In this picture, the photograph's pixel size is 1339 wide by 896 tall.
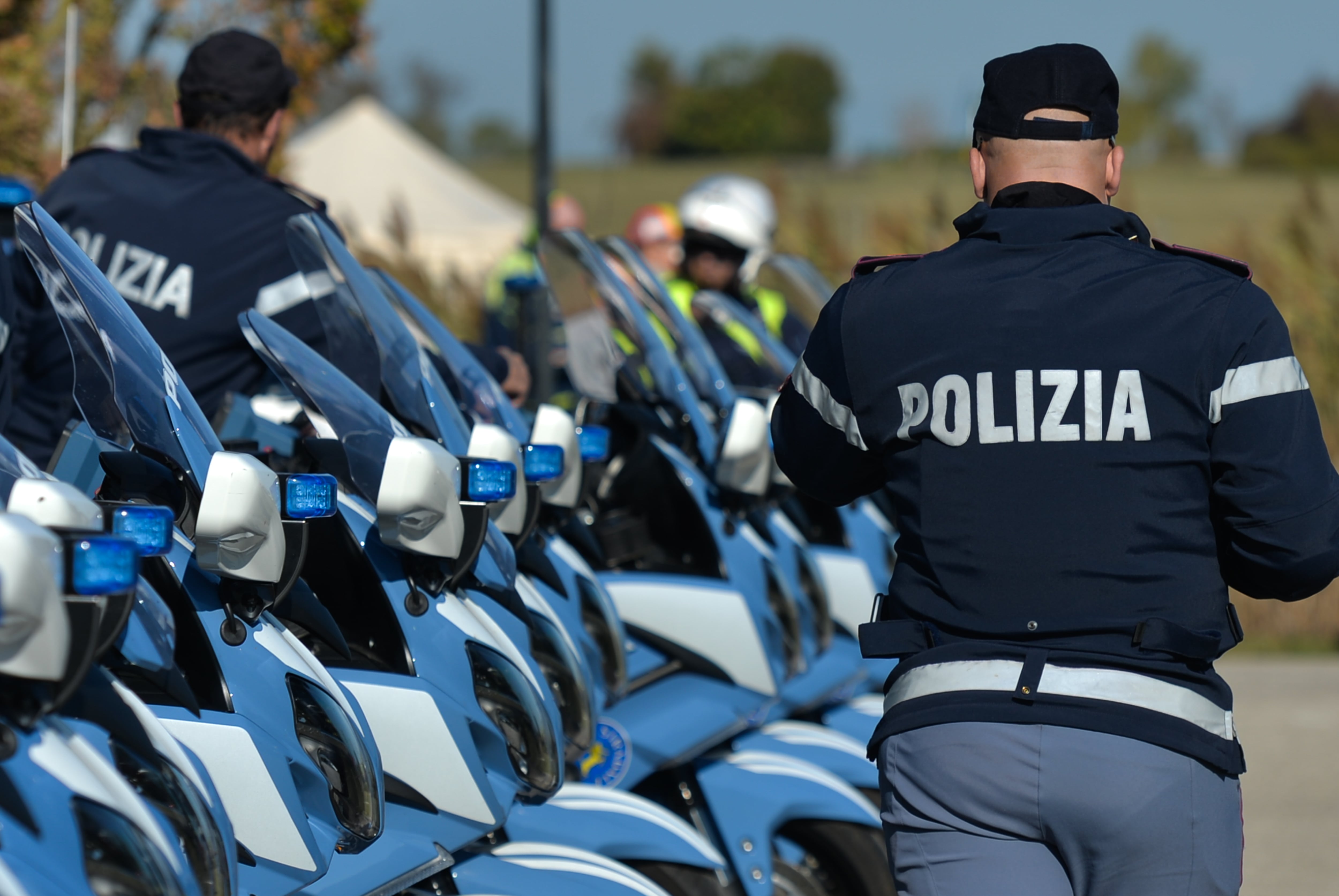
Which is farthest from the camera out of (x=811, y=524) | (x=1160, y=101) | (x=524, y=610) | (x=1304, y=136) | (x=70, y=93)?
(x=1160, y=101)

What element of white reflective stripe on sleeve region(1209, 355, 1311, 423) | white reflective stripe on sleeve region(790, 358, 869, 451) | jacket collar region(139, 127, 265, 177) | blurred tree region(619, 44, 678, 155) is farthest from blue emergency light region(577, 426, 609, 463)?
blurred tree region(619, 44, 678, 155)

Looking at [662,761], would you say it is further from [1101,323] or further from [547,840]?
[1101,323]

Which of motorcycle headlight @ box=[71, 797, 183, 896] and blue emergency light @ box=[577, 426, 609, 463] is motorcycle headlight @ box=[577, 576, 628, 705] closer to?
blue emergency light @ box=[577, 426, 609, 463]

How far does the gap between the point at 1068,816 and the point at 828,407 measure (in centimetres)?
61

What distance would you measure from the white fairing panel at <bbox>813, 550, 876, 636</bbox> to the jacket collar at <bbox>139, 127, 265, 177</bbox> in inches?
70.0

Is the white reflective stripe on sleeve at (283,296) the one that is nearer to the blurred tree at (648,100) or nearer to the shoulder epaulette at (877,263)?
the shoulder epaulette at (877,263)

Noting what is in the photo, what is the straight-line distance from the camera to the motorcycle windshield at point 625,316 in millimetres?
3873

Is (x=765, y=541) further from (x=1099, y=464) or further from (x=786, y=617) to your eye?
(x=1099, y=464)

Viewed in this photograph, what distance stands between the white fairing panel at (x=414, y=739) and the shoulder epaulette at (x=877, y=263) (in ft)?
2.93

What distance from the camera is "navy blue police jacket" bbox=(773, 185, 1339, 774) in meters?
2.09

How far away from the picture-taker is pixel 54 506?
5.60 ft

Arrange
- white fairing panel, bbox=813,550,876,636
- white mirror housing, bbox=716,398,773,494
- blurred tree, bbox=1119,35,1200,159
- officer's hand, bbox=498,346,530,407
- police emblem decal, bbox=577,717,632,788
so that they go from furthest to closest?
blurred tree, bbox=1119,35,1200,159, white fairing panel, bbox=813,550,876,636, officer's hand, bbox=498,346,530,407, white mirror housing, bbox=716,398,773,494, police emblem decal, bbox=577,717,632,788

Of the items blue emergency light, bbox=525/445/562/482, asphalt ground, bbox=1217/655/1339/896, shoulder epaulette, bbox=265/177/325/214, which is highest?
shoulder epaulette, bbox=265/177/325/214

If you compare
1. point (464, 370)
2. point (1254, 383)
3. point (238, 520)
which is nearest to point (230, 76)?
point (464, 370)
